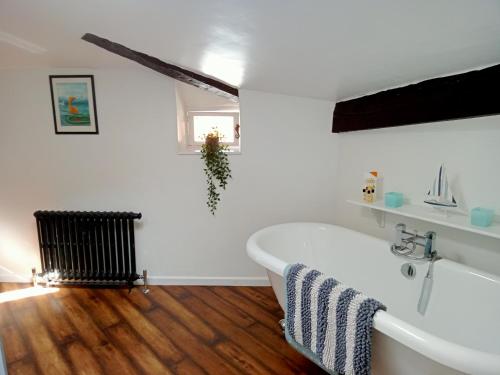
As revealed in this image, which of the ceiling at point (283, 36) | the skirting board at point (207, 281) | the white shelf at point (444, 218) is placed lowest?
the skirting board at point (207, 281)

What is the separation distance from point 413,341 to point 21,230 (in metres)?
3.18

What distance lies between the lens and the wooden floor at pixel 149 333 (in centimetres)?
164

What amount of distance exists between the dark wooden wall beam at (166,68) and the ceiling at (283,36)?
0.29ft

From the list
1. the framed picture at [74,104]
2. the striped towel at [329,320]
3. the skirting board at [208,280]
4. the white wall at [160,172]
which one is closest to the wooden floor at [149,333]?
the skirting board at [208,280]

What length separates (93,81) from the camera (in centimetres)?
238

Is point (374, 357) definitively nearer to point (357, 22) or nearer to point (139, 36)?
point (357, 22)

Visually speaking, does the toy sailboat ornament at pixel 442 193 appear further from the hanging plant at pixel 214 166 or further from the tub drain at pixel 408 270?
the hanging plant at pixel 214 166

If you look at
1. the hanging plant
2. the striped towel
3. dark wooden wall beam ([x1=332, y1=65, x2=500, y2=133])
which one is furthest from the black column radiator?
dark wooden wall beam ([x1=332, y1=65, x2=500, y2=133])

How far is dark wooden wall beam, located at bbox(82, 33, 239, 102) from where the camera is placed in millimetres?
1915

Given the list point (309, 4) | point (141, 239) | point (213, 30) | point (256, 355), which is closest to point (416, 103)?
point (309, 4)

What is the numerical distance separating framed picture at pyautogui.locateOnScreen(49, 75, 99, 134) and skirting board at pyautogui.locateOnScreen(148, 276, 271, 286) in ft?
4.79

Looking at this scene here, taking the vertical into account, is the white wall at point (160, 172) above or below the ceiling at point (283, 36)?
below

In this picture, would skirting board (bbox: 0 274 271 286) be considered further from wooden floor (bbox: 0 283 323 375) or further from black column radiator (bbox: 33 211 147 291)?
black column radiator (bbox: 33 211 147 291)

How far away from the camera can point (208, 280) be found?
8.46ft
